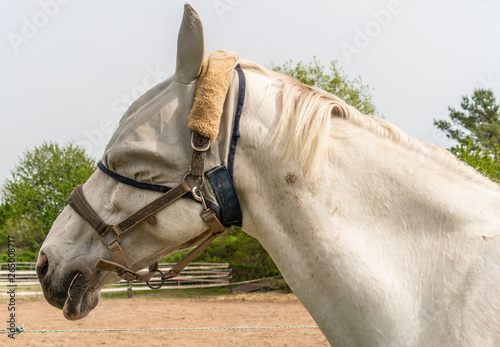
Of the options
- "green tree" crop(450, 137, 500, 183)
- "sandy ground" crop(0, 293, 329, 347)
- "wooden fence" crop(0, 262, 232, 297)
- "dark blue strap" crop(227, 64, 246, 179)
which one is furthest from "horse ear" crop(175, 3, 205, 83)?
"wooden fence" crop(0, 262, 232, 297)

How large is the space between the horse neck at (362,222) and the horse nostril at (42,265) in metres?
0.78

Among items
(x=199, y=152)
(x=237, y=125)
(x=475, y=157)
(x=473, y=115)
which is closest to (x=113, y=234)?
(x=199, y=152)

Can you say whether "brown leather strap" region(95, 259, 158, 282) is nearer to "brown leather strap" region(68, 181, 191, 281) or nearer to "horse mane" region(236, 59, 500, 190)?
"brown leather strap" region(68, 181, 191, 281)

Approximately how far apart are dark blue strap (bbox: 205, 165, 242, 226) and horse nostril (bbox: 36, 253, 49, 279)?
72cm

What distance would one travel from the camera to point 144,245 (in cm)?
181

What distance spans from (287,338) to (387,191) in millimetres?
9797

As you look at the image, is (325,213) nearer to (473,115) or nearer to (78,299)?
(78,299)

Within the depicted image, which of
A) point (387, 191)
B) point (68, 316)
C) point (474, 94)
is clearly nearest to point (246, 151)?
point (387, 191)

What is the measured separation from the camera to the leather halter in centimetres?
169

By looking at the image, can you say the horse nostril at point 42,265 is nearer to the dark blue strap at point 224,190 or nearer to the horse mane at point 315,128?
the dark blue strap at point 224,190

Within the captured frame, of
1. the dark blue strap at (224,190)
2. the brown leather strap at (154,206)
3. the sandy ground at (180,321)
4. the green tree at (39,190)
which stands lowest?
the green tree at (39,190)

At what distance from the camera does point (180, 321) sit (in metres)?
13.4

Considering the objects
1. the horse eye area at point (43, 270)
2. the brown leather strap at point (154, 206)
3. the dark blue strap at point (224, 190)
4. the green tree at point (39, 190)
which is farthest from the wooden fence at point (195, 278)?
the dark blue strap at point (224, 190)

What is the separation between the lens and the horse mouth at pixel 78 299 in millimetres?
1781
